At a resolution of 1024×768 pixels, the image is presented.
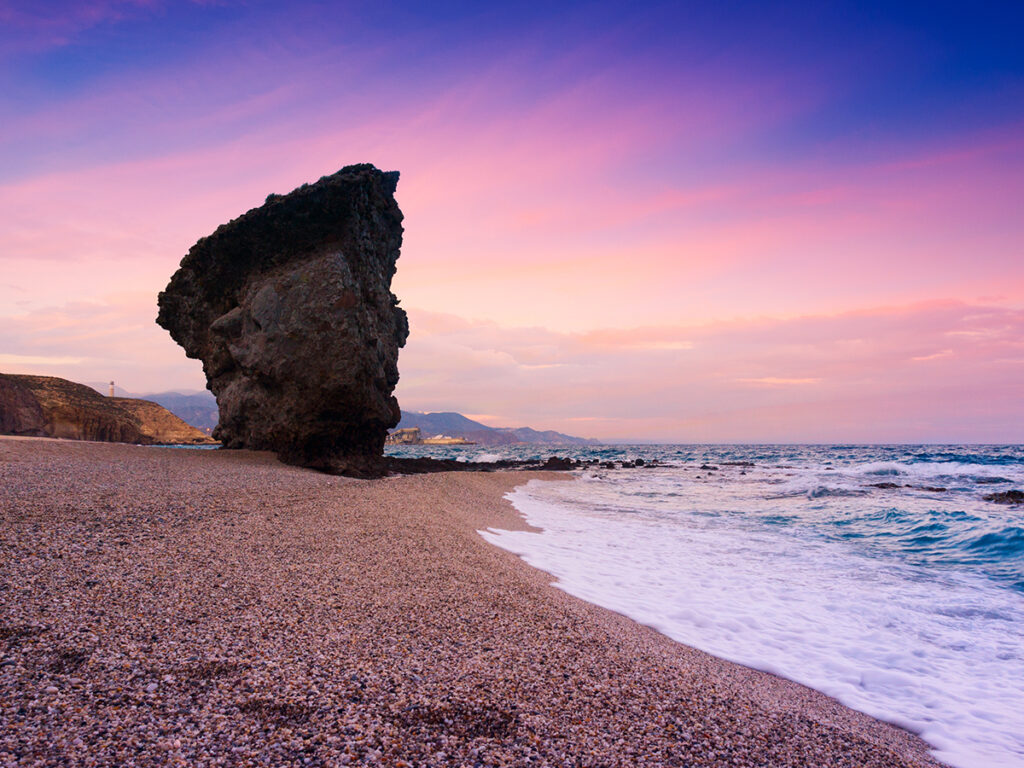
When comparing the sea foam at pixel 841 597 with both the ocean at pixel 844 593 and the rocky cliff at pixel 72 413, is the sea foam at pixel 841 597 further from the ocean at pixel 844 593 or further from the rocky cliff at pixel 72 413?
the rocky cliff at pixel 72 413

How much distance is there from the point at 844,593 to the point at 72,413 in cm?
4443

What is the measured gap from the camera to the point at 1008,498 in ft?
53.7

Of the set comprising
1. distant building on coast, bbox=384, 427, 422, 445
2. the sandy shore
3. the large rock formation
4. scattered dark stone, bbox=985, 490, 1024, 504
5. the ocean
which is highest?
the large rock formation

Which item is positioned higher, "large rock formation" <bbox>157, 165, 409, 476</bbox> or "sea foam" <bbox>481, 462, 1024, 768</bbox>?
"large rock formation" <bbox>157, 165, 409, 476</bbox>

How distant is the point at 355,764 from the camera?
6.29 feet

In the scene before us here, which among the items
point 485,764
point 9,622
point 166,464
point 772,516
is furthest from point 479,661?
point 772,516

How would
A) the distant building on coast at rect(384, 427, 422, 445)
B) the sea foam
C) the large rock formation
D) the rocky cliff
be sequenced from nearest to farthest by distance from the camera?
the sea foam < the large rock formation < the rocky cliff < the distant building on coast at rect(384, 427, 422, 445)

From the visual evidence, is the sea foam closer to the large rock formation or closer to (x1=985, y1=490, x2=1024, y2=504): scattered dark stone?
(x1=985, y1=490, x2=1024, y2=504): scattered dark stone

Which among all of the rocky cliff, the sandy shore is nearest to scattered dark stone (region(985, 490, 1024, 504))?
the sandy shore

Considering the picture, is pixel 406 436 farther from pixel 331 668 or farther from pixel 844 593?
pixel 331 668

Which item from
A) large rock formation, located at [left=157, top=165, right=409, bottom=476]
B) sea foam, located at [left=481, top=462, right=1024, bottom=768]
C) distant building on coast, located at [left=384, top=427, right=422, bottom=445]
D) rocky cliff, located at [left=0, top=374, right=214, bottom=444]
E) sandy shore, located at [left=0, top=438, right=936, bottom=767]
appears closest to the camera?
sandy shore, located at [left=0, top=438, right=936, bottom=767]

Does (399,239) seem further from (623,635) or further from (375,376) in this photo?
(623,635)

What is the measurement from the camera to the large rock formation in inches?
548

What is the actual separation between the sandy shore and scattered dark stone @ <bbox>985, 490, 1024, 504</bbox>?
18456mm
